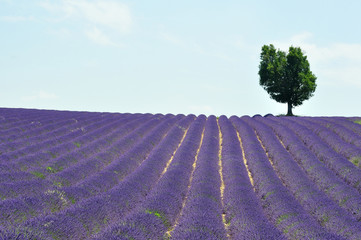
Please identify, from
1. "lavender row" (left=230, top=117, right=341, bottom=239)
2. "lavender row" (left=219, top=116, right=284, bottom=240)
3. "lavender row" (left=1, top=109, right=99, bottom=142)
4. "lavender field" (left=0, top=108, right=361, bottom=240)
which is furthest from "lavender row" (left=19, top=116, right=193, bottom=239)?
"lavender row" (left=1, top=109, right=99, bottom=142)

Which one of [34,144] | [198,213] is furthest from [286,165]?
[34,144]

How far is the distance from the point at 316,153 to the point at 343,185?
4197 mm

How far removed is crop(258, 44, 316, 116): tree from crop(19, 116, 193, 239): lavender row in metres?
33.9

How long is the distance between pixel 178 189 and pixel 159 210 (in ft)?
6.09

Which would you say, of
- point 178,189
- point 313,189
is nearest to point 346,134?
point 313,189

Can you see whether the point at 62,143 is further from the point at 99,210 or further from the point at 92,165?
the point at 99,210

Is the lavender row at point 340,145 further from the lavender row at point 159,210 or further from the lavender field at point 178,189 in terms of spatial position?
the lavender row at point 159,210

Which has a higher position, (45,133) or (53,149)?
(45,133)

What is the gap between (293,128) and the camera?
18984 mm

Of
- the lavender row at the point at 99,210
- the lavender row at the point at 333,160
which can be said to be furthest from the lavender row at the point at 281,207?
the lavender row at the point at 99,210

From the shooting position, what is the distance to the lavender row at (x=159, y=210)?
5.52m

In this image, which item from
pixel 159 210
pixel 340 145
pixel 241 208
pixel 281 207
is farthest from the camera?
pixel 340 145

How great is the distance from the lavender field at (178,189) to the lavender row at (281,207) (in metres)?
0.03

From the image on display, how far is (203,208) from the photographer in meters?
7.32
